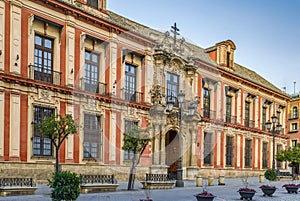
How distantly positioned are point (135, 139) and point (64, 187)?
8.01m

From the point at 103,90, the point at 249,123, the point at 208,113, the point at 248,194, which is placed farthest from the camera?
the point at 249,123

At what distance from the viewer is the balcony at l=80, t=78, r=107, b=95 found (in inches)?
882

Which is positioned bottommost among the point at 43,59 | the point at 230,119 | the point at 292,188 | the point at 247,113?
the point at 292,188

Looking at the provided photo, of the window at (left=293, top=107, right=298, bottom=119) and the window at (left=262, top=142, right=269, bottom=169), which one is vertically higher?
the window at (left=293, top=107, right=298, bottom=119)

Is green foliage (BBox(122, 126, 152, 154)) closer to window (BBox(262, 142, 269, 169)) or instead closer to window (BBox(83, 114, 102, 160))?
window (BBox(83, 114, 102, 160))

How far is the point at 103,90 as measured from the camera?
23516 mm

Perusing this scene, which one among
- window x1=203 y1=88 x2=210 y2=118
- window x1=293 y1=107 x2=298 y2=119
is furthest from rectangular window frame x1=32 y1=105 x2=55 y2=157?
window x1=293 y1=107 x2=298 y2=119

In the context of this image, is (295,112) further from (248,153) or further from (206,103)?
(206,103)

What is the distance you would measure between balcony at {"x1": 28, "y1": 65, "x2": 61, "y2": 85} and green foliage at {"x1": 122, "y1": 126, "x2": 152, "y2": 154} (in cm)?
570

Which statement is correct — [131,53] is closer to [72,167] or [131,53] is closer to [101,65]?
[101,65]

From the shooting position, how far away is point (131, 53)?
84.6 ft

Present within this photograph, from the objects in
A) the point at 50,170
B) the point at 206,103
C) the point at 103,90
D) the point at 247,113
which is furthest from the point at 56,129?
the point at 247,113

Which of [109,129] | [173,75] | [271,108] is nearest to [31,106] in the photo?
[109,129]

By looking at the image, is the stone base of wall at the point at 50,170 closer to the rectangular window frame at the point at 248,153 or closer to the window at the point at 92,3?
the window at the point at 92,3
